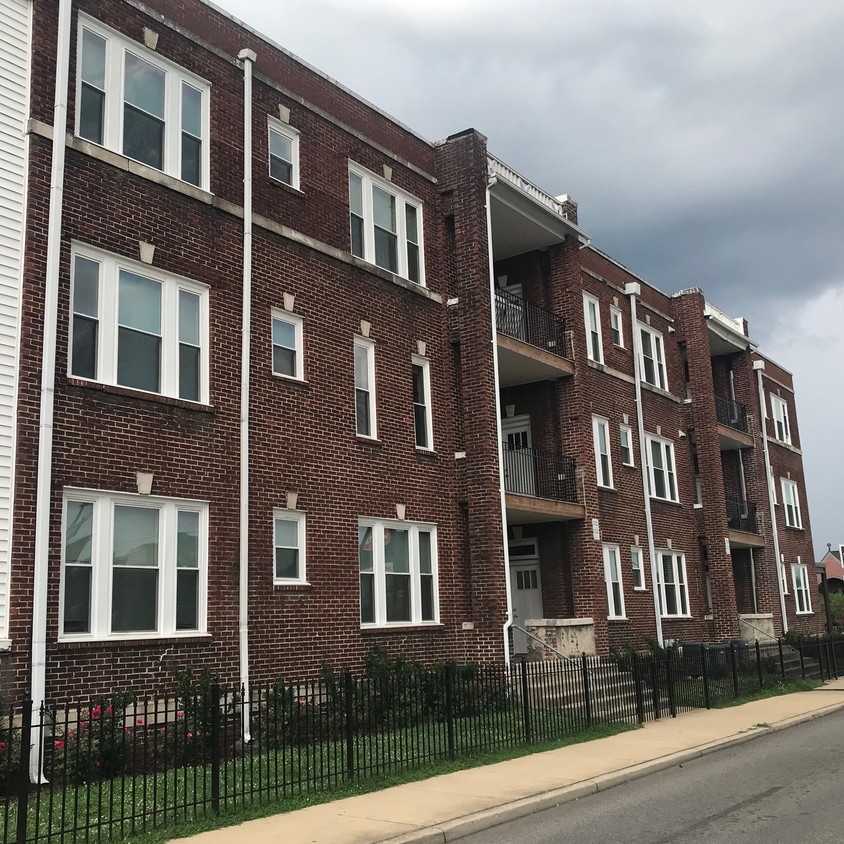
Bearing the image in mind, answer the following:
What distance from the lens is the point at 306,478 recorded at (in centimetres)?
1641

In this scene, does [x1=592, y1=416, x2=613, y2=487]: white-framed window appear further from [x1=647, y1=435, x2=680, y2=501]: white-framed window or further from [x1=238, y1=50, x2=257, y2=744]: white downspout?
[x1=238, y1=50, x2=257, y2=744]: white downspout

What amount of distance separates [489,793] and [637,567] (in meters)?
16.5

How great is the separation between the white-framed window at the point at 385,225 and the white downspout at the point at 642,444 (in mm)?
10174

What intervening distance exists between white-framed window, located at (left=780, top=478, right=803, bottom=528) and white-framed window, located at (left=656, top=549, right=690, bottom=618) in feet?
35.4

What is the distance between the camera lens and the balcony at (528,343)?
73.0 feet

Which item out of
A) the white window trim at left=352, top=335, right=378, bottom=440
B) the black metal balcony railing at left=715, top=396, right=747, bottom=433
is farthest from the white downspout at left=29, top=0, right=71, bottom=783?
the black metal balcony railing at left=715, top=396, right=747, bottom=433

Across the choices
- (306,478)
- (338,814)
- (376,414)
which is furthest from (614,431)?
(338,814)

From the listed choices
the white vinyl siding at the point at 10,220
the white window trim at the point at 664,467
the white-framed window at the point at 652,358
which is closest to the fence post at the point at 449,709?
the white vinyl siding at the point at 10,220

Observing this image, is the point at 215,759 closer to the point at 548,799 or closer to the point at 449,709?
the point at 548,799

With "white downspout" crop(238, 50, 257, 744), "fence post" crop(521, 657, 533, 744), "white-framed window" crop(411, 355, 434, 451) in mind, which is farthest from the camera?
"white-framed window" crop(411, 355, 434, 451)

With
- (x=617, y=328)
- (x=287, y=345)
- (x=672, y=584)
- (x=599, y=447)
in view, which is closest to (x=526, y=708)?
(x=287, y=345)

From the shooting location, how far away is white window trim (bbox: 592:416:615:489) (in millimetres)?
25594

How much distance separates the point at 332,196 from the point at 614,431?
11.9 meters

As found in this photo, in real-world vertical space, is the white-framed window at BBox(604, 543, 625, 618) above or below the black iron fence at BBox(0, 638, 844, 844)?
above
